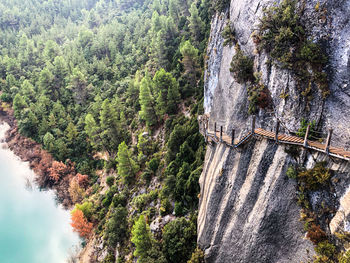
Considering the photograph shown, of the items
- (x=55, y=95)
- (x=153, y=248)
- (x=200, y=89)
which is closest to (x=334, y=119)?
(x=153, y=248)

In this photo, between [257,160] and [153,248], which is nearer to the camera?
[257,160]

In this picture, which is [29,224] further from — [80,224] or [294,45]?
[294,45]

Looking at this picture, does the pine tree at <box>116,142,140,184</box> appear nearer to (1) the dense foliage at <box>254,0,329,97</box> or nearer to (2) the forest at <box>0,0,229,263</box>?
(2) the forest at <box>0,0,229,263</box>

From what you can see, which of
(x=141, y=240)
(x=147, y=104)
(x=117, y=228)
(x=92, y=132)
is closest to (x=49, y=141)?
(x=92, y=132)

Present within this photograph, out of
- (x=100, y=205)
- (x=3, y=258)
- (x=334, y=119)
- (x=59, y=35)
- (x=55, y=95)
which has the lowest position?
(x=3, y=258)

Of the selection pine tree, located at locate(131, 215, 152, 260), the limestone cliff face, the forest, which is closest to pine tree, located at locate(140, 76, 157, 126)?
the forest

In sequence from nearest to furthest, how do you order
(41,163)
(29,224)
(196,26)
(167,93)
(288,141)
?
(288,141) → (167,93) → (29,224) → (41,163) → (196,26)

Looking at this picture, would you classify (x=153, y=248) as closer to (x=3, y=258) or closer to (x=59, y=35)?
(x=3, y=258)

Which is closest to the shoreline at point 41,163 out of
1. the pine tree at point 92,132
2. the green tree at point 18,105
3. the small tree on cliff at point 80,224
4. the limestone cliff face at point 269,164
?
the green tree at point 18,105
